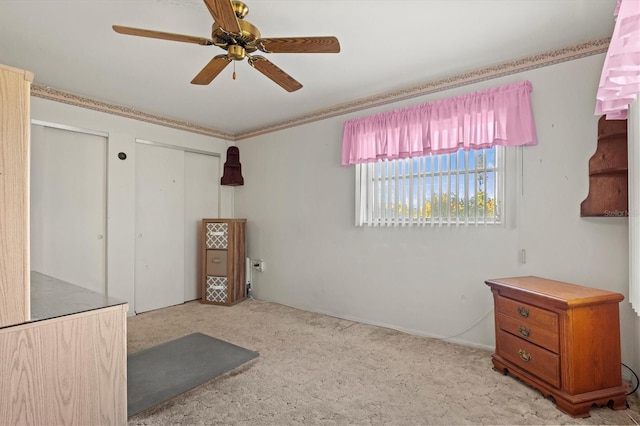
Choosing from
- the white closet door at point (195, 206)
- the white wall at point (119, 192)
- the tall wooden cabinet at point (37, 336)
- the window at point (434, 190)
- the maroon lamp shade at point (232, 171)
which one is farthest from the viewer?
the maroon lamp shade at point (232, 171)

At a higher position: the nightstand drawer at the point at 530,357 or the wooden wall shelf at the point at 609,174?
the wooden wall shelf at the point at 609,174

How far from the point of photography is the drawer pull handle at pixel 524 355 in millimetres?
2096

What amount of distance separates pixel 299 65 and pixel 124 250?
2876mm

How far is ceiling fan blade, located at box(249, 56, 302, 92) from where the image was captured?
198 cm

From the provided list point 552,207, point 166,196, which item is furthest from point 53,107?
point 552,207

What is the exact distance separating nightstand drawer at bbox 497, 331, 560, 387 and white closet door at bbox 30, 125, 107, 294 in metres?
3.96

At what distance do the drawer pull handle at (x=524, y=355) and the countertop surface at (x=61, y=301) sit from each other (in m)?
2.43

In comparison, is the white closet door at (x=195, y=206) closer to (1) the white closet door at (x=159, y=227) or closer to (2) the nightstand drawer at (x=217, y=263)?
(1) the white closet door at (x=159, y=227)

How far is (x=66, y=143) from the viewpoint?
3385 mm

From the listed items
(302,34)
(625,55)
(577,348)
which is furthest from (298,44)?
(577,348)

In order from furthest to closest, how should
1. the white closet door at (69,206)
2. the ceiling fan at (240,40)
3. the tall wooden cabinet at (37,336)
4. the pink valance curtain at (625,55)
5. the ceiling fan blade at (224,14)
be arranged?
1. the white closet door at (69,206)
2. the ceiling fan at (240,40)
3. the ceiling fan blade at (224,14)
4. the tall wooden cabinet at (37,336)
5. the pink valance curtain at (625,55)

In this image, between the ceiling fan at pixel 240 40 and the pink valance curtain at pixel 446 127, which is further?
the pink valance curtain at pixel 446 127

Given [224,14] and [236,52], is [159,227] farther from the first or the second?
[224,14]

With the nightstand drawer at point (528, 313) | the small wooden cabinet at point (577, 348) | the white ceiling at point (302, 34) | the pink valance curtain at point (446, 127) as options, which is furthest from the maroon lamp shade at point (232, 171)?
the small wooden cabinet at point (577, 348)
